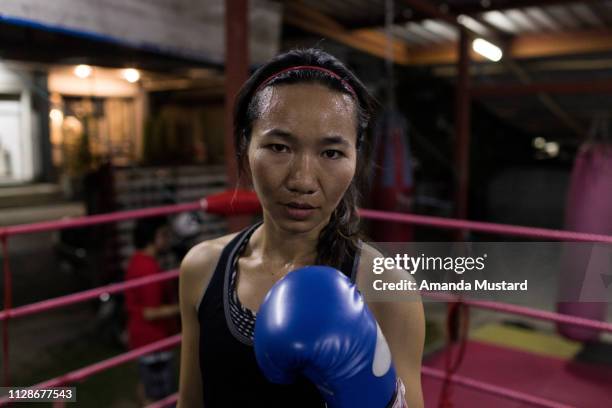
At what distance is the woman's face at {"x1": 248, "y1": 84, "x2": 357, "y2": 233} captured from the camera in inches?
34.9

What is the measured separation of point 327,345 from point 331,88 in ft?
1.43

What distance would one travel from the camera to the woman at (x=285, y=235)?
0.90 metres

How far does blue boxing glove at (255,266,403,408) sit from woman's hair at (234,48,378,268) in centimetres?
22

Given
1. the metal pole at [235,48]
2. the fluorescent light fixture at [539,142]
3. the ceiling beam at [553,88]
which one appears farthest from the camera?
the fluorescent light fixture at [539,142]

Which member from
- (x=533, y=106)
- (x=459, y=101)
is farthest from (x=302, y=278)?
(x=533, y=106)

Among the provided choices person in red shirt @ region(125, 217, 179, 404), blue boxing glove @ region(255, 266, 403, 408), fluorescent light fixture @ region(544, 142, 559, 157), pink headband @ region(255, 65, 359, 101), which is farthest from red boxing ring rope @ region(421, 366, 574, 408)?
fluorescent light fixture @ region(544, 142, 559, 157)

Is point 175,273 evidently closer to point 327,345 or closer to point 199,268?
point 199,268

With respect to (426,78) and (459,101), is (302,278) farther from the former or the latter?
(426,78)

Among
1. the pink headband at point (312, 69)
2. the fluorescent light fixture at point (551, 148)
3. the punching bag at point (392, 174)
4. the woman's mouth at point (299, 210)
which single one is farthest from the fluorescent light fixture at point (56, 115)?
the fluorescent light fixture at point (551, 148)

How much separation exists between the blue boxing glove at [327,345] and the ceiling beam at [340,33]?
4.12 m

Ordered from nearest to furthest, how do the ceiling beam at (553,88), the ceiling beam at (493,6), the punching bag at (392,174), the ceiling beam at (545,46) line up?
1. the ceiling beam at (553,88)
2. the ceiling beam at (493,6)
3. the punching bag at (392,174)
4. the ceiling beam at (545,46)

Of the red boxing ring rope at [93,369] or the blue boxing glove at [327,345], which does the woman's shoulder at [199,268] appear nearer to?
the blue boxing glove at [327,345]

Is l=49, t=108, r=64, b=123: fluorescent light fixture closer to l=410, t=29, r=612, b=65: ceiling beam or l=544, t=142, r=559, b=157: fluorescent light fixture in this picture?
l=410, t=29, r=612, b=65: ceiling beam

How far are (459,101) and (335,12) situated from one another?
4.74ft
